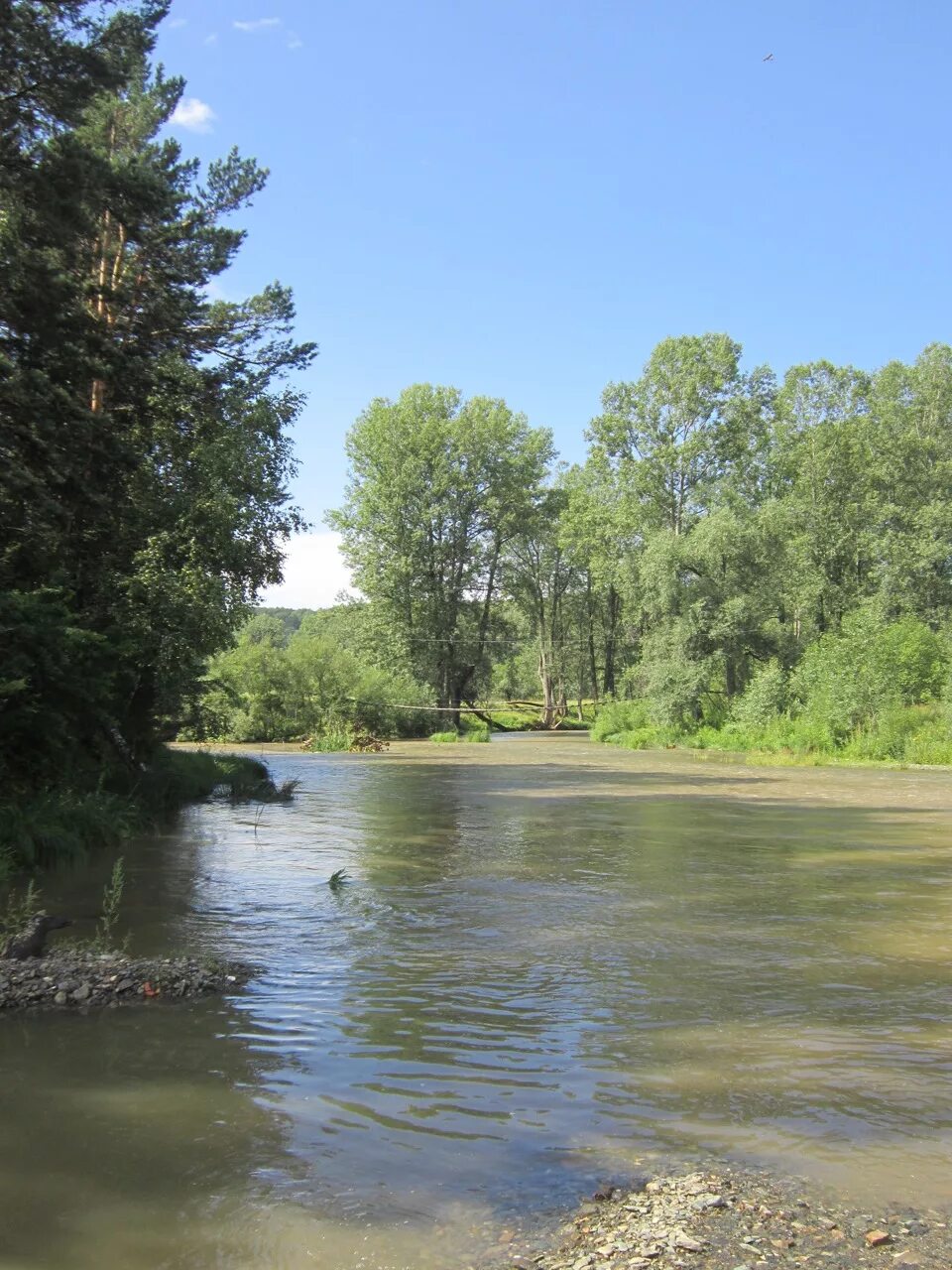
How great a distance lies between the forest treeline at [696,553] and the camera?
36.8 m

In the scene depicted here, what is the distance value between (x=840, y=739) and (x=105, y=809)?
26986 millimetres

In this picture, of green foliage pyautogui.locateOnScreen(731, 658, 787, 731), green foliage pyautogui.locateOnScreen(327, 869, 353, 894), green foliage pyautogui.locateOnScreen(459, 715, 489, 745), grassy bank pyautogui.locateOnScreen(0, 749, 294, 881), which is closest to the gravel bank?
grassy bank pyautogui.locateOnScreen(0, 749, 294, 881)

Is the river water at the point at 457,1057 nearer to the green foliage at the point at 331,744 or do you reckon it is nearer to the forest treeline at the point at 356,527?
the forest treeline at the point at 356,527

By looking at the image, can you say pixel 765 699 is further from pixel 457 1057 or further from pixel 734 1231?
pixel 734 1231

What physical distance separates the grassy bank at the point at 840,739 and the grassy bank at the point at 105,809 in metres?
19.4

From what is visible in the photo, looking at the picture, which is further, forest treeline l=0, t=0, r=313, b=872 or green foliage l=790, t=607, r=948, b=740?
green foliage l=790, t=607, r=948, b=740

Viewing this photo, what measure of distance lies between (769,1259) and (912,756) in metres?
30.2

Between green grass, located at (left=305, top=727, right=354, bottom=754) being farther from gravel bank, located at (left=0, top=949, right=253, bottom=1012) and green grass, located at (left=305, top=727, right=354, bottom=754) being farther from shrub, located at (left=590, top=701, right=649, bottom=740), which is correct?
gravel bank, located at (left=0, top=949, right=253, bottom=1012)

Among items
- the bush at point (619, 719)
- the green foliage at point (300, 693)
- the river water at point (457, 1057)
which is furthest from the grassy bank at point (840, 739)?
the river water at point (457, 1057)

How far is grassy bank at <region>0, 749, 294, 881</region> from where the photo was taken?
11055 mm

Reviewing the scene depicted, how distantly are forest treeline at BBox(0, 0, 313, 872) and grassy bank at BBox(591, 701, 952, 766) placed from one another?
2145cm

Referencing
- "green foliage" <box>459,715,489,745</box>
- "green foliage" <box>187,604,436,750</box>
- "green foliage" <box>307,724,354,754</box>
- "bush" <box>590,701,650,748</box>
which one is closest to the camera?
"green foliage" <box>307,724,354,754</box>

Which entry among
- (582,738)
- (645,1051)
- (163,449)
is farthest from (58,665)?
(582,738)

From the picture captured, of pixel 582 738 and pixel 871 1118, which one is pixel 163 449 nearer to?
pixel 871 1118
